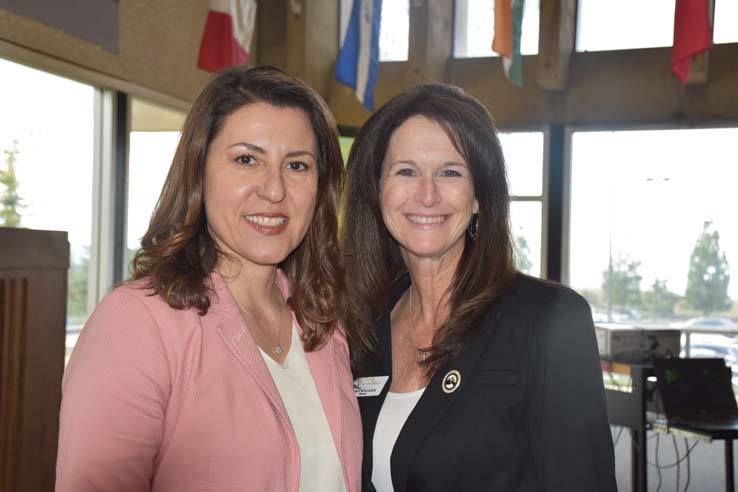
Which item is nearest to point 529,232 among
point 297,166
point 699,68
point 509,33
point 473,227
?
point 699,68

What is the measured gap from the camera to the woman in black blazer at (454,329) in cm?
168

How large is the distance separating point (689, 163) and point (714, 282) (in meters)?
1.24

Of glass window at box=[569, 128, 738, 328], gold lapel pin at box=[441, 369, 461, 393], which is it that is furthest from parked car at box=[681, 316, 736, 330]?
gold lapel pin at box=[441, 369, 461, 393]

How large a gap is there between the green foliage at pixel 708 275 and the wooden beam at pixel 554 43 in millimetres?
2144

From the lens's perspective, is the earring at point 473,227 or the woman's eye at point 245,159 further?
the earring at point 473,227

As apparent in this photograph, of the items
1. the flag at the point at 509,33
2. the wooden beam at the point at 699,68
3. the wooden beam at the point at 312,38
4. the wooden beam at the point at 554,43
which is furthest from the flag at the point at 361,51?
the wooden beam at the point at 699,68

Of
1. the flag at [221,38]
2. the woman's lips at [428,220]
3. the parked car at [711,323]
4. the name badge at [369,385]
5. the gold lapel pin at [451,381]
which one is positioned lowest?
the parked car at [711,323]

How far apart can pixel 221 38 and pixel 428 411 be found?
4424mm

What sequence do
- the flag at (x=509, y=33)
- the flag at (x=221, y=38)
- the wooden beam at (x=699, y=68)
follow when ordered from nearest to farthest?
the flag at (x=221, y=38), the flag at (x=509, y=33), the wooden beam at (x=699, y=68)

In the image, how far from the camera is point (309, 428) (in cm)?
161

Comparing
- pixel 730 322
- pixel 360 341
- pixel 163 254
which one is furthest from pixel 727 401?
pixel 730 322

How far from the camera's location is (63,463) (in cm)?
126

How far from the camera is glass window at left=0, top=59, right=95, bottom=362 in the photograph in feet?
16.0

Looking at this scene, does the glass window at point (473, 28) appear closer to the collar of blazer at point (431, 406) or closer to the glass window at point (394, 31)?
the glass window at point (394, 31)
